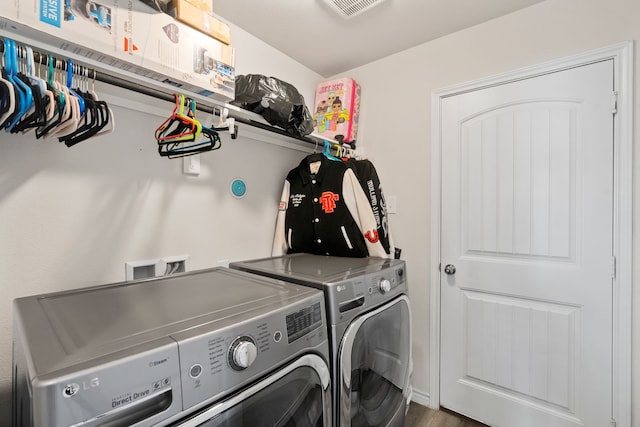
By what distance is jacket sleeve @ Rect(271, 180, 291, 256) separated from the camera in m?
2.00

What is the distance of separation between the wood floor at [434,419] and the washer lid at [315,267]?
105cm

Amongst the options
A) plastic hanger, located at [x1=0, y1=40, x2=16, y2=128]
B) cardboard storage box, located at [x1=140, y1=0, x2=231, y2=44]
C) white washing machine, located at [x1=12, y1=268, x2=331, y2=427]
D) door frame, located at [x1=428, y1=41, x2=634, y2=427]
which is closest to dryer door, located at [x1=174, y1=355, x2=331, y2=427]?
white washing machine, located at [x1=12, y1=268, x2=331, y2=427]

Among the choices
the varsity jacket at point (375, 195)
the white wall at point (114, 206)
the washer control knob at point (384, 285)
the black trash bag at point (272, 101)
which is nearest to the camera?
the white wall at point (114, 206)

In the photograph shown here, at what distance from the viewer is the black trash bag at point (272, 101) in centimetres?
148

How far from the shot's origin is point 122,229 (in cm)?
134

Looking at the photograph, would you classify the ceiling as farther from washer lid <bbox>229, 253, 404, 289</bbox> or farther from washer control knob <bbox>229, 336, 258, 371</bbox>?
washer control knob <bbox>229, 336, 258, 371</bbox>

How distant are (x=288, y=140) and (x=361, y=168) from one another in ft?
1.76

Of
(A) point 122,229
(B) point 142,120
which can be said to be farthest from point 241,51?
(A) point 122,229

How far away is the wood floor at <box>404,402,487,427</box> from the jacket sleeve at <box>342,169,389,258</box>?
1036 millimetres

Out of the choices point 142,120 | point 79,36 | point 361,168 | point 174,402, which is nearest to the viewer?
point 174,402

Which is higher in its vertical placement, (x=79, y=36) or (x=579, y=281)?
(x=79, y=36)

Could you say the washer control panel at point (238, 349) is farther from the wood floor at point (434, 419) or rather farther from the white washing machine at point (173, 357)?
the wood floor at point (434, 419)

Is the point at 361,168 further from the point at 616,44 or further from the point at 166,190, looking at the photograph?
the point at 616,44

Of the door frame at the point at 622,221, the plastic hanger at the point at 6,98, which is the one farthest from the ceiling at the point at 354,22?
the plastic hanger at the point at 6,98
